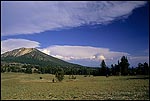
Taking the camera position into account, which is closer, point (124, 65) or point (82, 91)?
point (82, 91)

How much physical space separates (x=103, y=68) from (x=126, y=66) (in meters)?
14.2

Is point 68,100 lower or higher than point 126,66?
lower

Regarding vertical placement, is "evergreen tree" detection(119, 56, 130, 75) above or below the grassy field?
above

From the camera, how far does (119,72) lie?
12975 centimetres

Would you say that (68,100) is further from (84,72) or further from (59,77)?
(84,72)

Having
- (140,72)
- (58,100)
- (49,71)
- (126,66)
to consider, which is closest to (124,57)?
(126,66)

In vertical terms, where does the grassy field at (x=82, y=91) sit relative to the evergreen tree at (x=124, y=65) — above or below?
below

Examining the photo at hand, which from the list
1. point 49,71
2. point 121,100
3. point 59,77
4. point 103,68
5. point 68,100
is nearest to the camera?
point 121,100

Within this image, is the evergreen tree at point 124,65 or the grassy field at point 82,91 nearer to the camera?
the grassy field at point 82,91

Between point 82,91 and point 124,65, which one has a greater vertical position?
point 124,65

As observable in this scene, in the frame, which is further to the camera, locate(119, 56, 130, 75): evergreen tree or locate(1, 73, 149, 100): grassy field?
locate(119, 56, 130, 75): evergreen tree

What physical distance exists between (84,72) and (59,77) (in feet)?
283

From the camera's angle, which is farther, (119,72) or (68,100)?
(119,72)

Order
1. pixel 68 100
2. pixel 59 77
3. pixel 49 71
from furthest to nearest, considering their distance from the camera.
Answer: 1. pixel 49 71
2. pixel 59 77
3. pixel 68 100
